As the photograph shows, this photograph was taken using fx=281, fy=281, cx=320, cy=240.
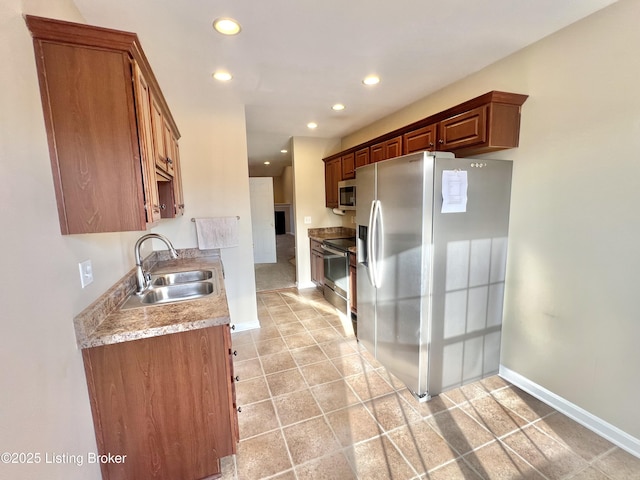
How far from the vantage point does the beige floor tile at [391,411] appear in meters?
1.97

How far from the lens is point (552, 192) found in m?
1.97

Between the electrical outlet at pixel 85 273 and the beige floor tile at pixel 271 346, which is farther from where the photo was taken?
the beige floor tile at pixel 271 346

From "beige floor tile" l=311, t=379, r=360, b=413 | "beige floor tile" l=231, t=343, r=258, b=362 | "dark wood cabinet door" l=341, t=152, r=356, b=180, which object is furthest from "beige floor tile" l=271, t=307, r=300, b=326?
"dark wood cabinet door" l=341, t=152, r=356, b=180

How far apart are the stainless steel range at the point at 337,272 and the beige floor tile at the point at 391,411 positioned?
1548 millimetres

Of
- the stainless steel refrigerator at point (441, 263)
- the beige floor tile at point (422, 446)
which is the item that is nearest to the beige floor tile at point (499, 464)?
the beige floor tile at point (422, 446)

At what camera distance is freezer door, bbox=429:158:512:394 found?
209 centimetres

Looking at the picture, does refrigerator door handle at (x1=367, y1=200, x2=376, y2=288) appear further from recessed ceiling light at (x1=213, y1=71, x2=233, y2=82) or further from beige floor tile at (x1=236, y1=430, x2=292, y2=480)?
recessed ceiling light at (x1=213, y1=71, x2=233, y2=82)

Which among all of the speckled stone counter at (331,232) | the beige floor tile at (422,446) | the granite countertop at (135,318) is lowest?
the beige floor tile at (422,446)

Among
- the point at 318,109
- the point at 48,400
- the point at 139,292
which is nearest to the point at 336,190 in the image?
the point at 318,109

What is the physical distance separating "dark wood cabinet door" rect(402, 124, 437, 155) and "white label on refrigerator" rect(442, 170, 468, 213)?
629 millimetres

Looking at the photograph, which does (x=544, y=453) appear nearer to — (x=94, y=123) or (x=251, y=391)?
(x=251, y=391)

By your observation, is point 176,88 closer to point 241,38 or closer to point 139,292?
point 241,38

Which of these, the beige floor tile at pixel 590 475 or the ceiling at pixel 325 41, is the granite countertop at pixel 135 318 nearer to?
the ceiling at pixel 325 41

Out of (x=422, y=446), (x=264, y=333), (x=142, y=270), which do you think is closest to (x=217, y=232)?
(x=142, y=270)
